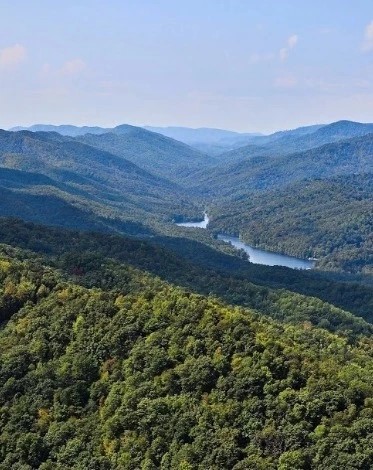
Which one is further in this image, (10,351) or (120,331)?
(10,351)

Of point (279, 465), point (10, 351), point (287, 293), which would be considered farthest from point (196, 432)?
point (287, 293)

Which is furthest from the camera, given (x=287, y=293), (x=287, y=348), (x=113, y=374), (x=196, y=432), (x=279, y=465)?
(x=287, y=293)

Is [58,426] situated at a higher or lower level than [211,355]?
lower

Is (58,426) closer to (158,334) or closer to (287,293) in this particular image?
(158,334)

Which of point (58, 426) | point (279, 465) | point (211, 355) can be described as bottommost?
point (58, 426)

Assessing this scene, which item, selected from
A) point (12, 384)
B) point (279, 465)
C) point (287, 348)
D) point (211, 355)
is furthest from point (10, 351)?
point (279, 465)

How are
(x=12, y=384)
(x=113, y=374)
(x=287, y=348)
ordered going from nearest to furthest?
(x=287, y=348) < (x=113, y=374) < (x=12, y=384)
